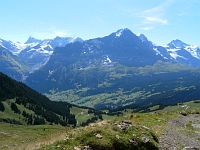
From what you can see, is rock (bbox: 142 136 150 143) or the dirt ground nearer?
rock (bbox: 142 136 150 143)

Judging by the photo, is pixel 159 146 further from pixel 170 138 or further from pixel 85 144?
pixel 85 144

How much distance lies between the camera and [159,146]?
21250mm

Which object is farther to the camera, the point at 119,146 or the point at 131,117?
the point at 131,117

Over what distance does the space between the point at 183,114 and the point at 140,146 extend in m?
26.4

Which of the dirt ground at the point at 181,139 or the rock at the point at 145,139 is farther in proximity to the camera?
the dirt ground at the point at 181,139

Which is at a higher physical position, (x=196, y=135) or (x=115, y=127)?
(x=115, y=127)

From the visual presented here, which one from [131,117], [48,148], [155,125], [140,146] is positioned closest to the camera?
[48,148]

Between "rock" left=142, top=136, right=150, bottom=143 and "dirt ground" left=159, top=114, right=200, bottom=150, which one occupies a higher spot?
"rock" left=142, top=136, right=150, bottom=143

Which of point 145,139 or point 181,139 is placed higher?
point 145,139

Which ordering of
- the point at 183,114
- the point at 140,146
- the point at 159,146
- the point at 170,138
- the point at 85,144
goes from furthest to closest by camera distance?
the point at 183,114, the point at 170,138, the point at 159,146, the point at 140,146, the point at 85,144

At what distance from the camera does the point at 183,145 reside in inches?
880

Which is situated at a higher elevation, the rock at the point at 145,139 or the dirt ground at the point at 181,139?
the rock at the point at 145,139

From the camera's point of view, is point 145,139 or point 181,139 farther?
point 181,139

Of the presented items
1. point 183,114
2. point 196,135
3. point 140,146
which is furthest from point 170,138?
point 183,114
